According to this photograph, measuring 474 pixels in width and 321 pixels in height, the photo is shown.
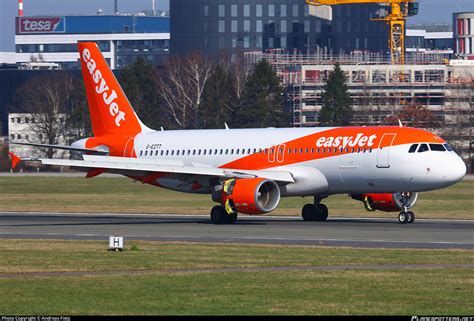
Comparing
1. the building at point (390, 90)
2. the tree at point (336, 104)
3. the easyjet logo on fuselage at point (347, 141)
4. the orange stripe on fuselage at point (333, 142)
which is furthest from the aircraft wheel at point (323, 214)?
Answer: the tree at point (336, 104)

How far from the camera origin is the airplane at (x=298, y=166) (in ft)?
156

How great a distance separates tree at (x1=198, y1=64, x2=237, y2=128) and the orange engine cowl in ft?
265

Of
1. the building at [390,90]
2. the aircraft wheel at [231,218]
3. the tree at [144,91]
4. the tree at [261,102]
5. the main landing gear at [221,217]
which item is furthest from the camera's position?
the tree at [144,91]

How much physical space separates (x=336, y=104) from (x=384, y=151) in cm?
8190

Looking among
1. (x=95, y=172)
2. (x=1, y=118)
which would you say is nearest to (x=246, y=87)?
(x=1, y=118)

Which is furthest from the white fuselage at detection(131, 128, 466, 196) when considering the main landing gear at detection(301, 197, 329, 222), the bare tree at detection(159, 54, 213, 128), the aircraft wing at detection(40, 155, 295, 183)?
the bare tree at detection(159, 54, 213, 128)

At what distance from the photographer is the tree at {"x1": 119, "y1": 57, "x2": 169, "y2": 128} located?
436ft

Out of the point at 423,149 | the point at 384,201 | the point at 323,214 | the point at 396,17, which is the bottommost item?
the point at 323,214

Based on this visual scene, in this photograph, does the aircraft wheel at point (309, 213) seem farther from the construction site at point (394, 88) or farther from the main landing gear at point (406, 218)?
the construction site at point (394, 88)

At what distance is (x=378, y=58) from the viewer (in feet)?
655

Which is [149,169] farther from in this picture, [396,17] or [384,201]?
[396,17]

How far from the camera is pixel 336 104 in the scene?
129500mm

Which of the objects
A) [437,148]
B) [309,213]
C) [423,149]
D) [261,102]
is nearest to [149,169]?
[309,213]

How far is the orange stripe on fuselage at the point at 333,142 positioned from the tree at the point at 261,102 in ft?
254
